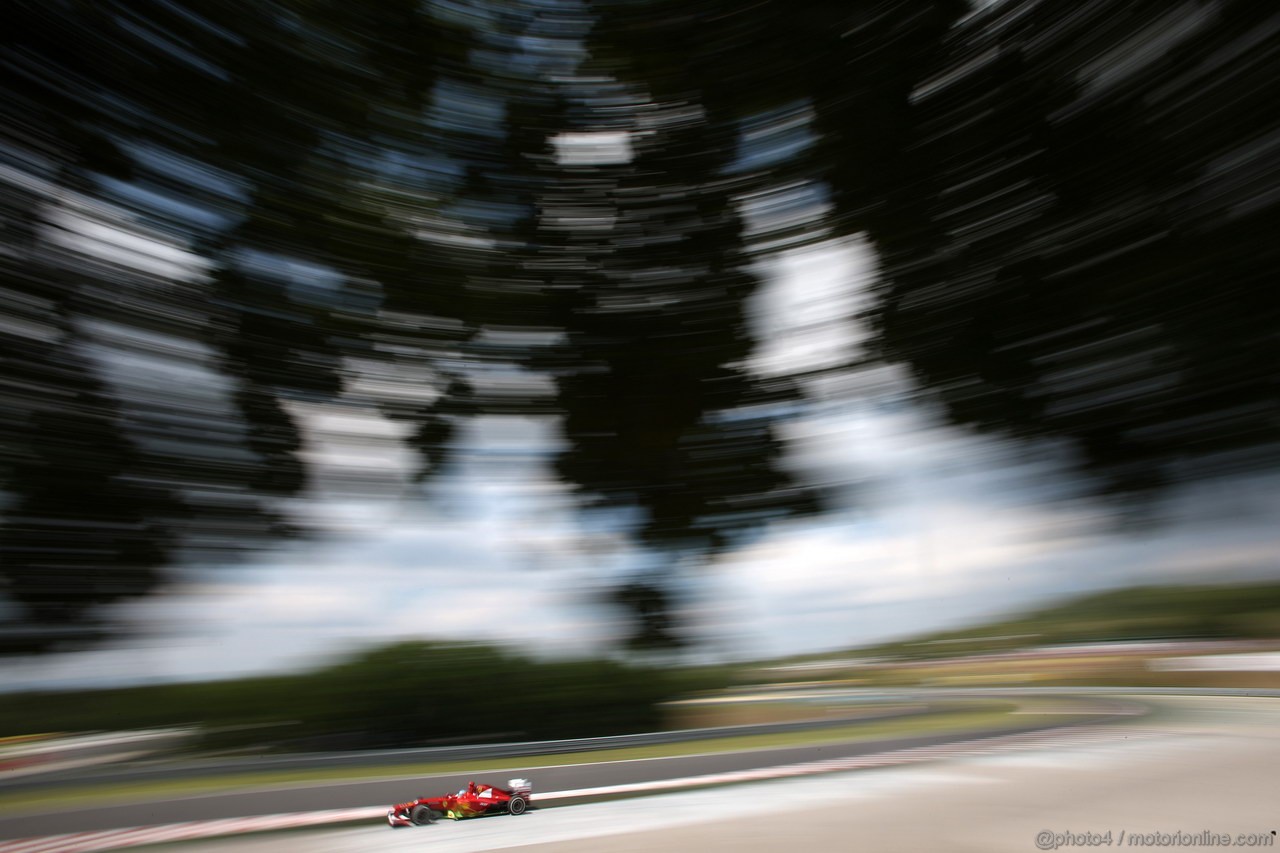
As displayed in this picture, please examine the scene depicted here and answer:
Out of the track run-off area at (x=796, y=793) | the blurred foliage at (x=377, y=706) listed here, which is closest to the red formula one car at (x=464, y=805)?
the track run-off area at (x=796, y=793)

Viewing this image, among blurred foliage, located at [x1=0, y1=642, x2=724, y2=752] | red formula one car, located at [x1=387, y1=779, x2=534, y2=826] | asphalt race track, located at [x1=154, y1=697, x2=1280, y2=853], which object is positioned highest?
blurred foliage, located at [x1=0, y1=642, x2=724, y2=752]

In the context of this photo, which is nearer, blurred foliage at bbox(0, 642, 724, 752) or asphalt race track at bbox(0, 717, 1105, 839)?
asphalt race track at bbox(0, 717, 1105, 839)

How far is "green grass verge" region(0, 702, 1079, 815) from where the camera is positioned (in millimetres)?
1445

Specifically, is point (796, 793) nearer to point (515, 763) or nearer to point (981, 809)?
point (981, 809)

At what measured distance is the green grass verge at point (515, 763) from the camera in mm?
1445

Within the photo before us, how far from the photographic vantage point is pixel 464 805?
1328 millimetres

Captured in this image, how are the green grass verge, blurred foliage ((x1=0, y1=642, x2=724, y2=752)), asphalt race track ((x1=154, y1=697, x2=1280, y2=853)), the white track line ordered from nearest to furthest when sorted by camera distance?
asphalt race track ((x1=154, y1=697, x2=1280, y2=853)), the white track line, the green grass verge, blurred foliage ((x1=0, y1=642, x2=724, y2=752))

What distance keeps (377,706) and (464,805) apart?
1.18ft

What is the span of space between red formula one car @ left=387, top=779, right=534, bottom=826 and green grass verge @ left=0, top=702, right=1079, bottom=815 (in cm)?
11

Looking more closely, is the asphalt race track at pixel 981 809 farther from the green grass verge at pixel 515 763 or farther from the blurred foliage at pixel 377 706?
the blurred foliage at pixel 377 706

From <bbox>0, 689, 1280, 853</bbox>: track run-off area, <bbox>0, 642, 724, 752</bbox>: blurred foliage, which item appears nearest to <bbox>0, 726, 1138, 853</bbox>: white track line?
<bbox>0, 689, 1280, 853</bbox>: track run-off area

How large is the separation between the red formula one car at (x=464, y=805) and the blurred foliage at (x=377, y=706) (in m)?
0.16

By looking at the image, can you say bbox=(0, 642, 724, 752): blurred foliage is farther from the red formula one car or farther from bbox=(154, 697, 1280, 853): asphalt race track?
bbox=(154, 697, 1280, 853): asphalt race track

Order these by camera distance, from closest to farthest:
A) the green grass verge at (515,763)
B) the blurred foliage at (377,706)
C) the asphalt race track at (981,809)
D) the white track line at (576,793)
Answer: the asphalt race track at (981,809), the white track line at (576,793), the green grass verge at (515,763), the blurred foliage at (377,706)
